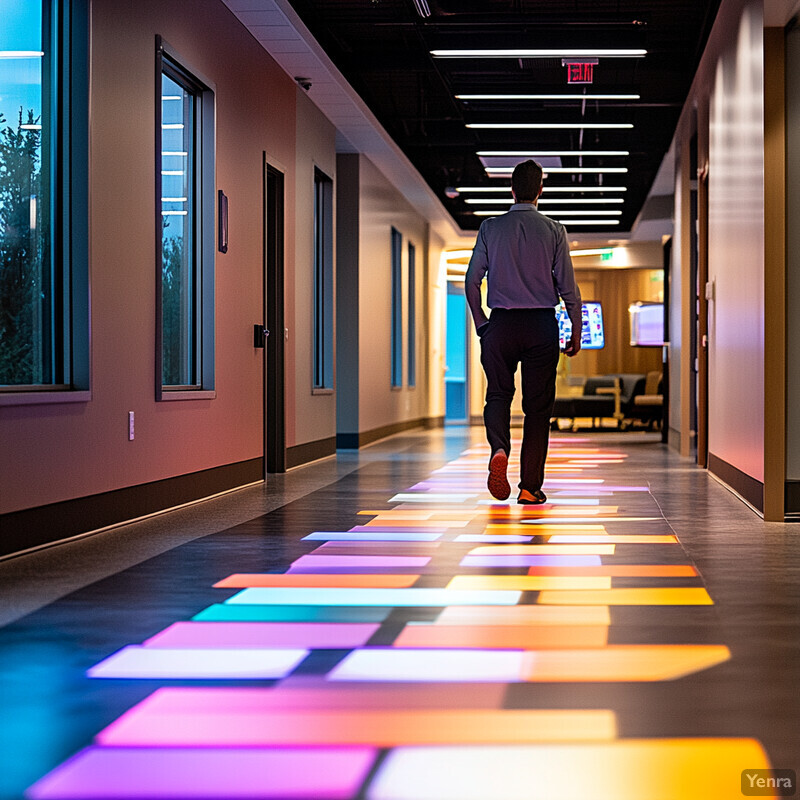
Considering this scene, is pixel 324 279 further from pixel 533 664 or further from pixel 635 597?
pixel 533 664

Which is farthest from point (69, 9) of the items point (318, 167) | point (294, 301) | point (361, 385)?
point (361, 385)

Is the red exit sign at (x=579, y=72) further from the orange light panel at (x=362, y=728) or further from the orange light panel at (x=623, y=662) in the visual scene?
the orange light panel at (x=362, y=728)

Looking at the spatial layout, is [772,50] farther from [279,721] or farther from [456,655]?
[279,721]

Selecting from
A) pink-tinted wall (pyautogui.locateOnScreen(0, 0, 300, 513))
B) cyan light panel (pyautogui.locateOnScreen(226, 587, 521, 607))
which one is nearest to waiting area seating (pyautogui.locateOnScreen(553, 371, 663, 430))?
pink-tinted wall (pyautogui.locateOnScreen(0, 0, 300, 513))

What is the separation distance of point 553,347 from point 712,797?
4.07 metres

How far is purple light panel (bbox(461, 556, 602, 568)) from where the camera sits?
3.87 meters

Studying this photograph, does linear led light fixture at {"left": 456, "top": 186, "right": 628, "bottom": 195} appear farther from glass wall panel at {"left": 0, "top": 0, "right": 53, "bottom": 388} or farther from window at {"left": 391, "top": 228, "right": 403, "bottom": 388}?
glass wall panel at {"left": 0, "top": 0, "right": 53, "bottom": 388}

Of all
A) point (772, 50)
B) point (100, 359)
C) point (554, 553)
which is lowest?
point (554, 553)

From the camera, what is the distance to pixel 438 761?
1.82 meters

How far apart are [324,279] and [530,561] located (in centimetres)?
698

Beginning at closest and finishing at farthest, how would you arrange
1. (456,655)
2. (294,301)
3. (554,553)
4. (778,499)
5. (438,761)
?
(438,761), (456,655), (554,553), (778,499), (294,301)

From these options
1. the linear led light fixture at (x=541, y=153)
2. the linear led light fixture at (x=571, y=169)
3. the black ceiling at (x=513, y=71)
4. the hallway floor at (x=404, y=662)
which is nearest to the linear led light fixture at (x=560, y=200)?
the black ceiling at (x=513, y=71)

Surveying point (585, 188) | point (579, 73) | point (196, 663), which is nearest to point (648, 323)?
point (585, 188)

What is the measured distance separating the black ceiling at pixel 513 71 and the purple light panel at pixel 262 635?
5519 millimetres
